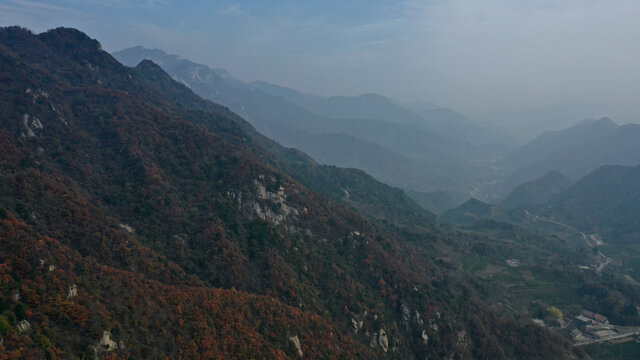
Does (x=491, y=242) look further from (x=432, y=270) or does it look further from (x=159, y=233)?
(x=159, y=233)

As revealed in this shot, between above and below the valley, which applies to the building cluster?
below

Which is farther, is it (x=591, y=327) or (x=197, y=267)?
(x=591, y=327)

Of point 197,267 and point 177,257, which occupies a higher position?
point 177,257

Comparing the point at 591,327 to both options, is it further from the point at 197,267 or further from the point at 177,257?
the point at 177,257

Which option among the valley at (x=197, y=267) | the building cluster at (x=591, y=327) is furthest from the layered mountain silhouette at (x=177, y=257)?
the building cluster at (x=591, y=327)

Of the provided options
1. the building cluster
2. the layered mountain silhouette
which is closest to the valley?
the layered mountain silhouette

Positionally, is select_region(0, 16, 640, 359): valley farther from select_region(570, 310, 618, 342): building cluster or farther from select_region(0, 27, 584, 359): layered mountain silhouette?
select_region(570, 310, 618, 342): building cluster

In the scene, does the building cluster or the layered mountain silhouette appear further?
the building cluster

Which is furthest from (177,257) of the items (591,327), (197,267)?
(591,327)

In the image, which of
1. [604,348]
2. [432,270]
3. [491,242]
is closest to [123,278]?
[432,270]

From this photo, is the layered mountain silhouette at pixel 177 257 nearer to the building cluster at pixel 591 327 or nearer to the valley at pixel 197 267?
the valley at pixel 197 267

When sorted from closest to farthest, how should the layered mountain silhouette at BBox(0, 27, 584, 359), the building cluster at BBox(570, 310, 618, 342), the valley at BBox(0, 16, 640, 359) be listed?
the layered mountain silhouette at BBox(0, 27, 584, 359) < the valley at BBox(0, 16, 640, 359) < the building cluster at BBox(570, 310, 618, 342)
